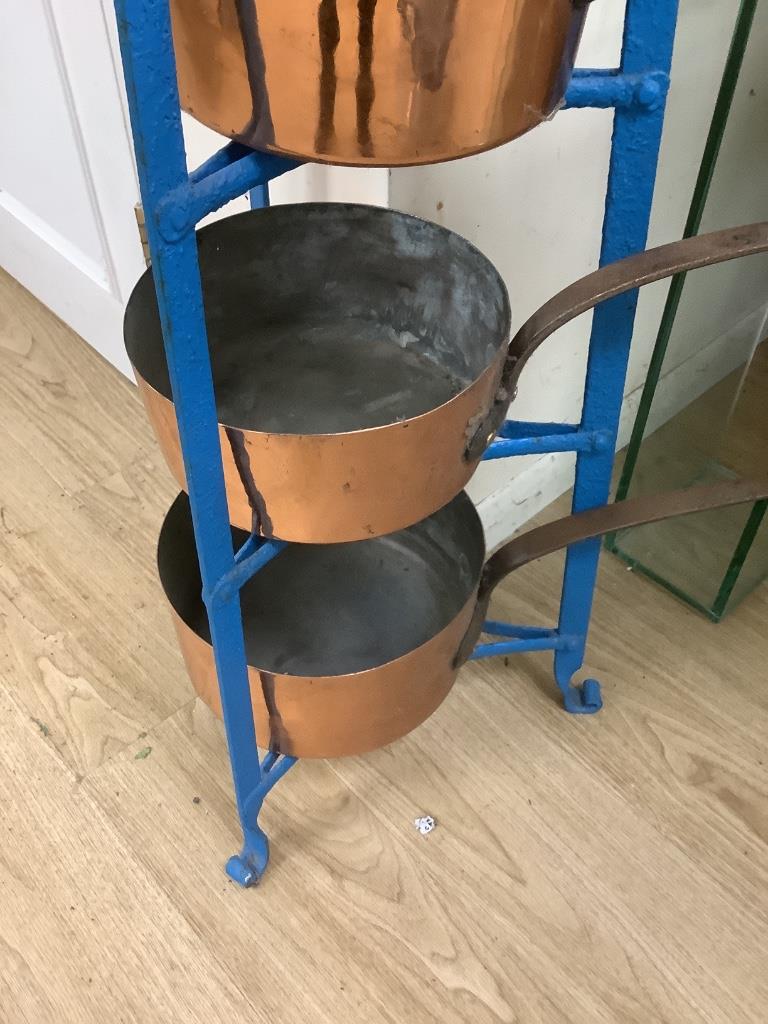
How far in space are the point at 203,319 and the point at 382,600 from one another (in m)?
0.53

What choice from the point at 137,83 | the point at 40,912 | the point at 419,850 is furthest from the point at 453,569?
the point at 137,83

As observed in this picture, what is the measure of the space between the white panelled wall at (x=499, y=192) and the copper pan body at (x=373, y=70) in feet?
1.13

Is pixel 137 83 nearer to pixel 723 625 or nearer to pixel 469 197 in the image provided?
pixel 469 197

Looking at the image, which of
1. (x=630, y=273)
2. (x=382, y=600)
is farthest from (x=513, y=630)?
(x=630, y=273)

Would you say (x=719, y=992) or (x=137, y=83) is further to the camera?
(x=719, y=992)

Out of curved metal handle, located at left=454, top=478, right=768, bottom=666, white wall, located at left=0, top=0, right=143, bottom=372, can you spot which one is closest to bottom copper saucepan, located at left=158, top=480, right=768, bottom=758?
curved metal handle, located at left=454, top=478, right=768, bottom=666

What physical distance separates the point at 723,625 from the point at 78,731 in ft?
2.59

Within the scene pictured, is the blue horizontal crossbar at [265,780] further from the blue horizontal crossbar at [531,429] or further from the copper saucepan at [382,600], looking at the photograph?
the blue horizontal crossbar at [531,429]

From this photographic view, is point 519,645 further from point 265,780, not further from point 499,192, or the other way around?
point 499,192

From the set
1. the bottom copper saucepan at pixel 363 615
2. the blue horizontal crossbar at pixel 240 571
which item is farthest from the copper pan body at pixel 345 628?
the blue horizontal crossbar at pixel 240 571

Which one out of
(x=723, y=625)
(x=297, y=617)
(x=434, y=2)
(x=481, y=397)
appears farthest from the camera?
(x=723, y=625)

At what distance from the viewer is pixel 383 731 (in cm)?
84

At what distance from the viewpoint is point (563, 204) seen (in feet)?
3.16

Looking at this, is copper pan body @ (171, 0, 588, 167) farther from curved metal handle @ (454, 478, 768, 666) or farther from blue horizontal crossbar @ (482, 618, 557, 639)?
blue horizontal crossbar @ (482, 618, 557, 639)
